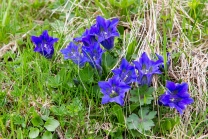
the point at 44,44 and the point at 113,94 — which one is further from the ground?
the point at 44,44

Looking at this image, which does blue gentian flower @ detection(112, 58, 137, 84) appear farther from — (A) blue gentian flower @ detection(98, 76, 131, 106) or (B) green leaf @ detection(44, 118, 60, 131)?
(B) green leaf @ detection(44, 118, 60, 131)

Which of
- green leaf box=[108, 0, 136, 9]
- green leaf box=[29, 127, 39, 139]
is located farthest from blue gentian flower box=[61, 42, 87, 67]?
green leaf box=[108, 0, 136, 9]

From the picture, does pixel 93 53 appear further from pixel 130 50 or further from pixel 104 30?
pixel 130 50

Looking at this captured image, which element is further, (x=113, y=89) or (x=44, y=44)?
(x=44, y=44)

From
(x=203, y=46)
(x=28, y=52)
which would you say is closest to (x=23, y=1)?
(x=28, y=52)

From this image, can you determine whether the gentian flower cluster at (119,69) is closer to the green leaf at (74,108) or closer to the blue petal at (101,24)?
the blue petal at (101,24)

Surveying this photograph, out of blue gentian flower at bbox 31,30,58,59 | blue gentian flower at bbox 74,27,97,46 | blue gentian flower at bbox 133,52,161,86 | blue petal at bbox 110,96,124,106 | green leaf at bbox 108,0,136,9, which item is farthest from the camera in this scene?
green leaf at bbox 108,0,136,9

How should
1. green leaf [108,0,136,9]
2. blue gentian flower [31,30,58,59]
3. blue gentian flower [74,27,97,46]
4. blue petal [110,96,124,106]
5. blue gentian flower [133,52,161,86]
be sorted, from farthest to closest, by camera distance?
green leaf [108,0,136,9] → blue gentian flower [31,30,58,59] → blue gentian flower [74,27,97,46] → blue gentian flower [133,52,161,86] → blue petal [110,96,124,106]

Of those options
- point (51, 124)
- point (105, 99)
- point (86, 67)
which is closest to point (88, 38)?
point (86, 67)
